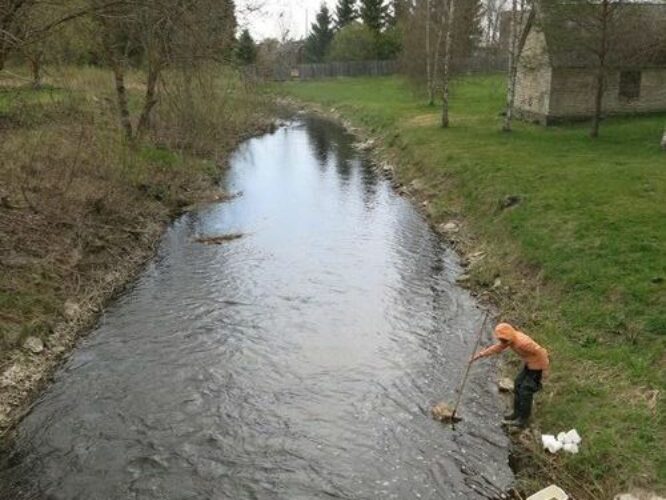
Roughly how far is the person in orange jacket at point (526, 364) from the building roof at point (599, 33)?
20706mm

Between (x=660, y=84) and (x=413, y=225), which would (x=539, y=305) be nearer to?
(x=413, y=225)

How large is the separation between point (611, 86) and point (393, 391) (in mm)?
27031

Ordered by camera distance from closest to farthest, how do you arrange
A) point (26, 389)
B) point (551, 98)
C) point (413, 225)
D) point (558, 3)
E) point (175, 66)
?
point (26, 389) → point (413, 225) → point (175, 66) → point (558, 3) → point (551, 98)

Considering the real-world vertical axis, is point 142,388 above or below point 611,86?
below

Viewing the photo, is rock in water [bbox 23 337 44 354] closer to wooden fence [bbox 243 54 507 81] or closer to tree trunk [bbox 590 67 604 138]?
tree trunk [bbox 590 67 604 138]

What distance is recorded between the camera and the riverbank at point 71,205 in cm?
1260

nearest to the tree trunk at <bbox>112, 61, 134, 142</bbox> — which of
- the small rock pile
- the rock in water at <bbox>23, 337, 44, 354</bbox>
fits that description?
the rock in water at <bbox>23, 337, 44, 354</bbox>

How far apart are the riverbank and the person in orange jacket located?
802 cm

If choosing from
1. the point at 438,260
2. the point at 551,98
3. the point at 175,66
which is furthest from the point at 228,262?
the point at 551,98

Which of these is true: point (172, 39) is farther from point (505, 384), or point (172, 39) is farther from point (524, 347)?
point (524, 347)

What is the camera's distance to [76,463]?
9.59m

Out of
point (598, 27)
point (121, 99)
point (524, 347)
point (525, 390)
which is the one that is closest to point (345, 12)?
point (598, 27)

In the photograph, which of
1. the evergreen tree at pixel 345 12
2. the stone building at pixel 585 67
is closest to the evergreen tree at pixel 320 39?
the evergreen tree at pixel 345 12

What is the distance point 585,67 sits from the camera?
104ft
